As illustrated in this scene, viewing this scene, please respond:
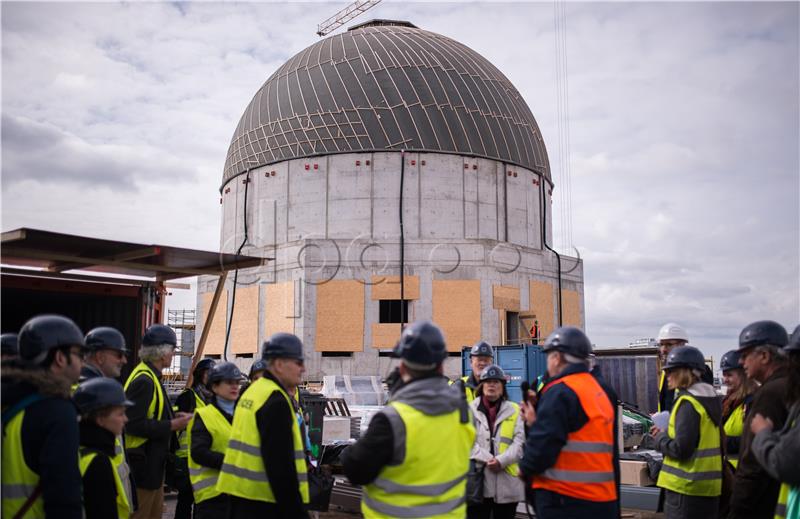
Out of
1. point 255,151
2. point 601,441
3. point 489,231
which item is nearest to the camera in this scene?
point 601,441

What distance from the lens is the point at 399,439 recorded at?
369 centimetres

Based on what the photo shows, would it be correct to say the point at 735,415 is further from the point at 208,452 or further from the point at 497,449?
the point at 208,452

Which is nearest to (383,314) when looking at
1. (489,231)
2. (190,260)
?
(489,231)

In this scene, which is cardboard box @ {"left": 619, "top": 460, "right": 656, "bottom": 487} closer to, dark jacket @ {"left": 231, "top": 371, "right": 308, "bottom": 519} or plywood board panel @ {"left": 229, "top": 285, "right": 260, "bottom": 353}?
dark jacket @ {"left": 231, "top": 371, "right": 308, "bottom": 519}

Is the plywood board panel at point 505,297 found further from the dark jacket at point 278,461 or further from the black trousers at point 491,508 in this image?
the dark jacket at point 278,461

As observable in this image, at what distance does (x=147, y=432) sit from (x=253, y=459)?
2003mm

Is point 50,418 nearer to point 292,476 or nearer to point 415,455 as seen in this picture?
point 292,476

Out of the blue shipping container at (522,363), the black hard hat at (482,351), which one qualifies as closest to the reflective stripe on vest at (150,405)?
the black hard hat at (482,351)

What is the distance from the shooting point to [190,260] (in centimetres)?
1163

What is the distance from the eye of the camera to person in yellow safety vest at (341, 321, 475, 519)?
3.70 m

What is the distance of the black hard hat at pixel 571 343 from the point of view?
4.64 meters

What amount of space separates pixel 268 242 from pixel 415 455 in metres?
32.2

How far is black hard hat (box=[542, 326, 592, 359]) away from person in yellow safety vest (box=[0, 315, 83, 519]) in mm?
2919

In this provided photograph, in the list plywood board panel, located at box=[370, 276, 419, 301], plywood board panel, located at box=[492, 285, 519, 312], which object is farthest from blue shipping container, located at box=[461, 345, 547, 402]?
plywood board panel, located at box=[370, 276, 419, 301]
